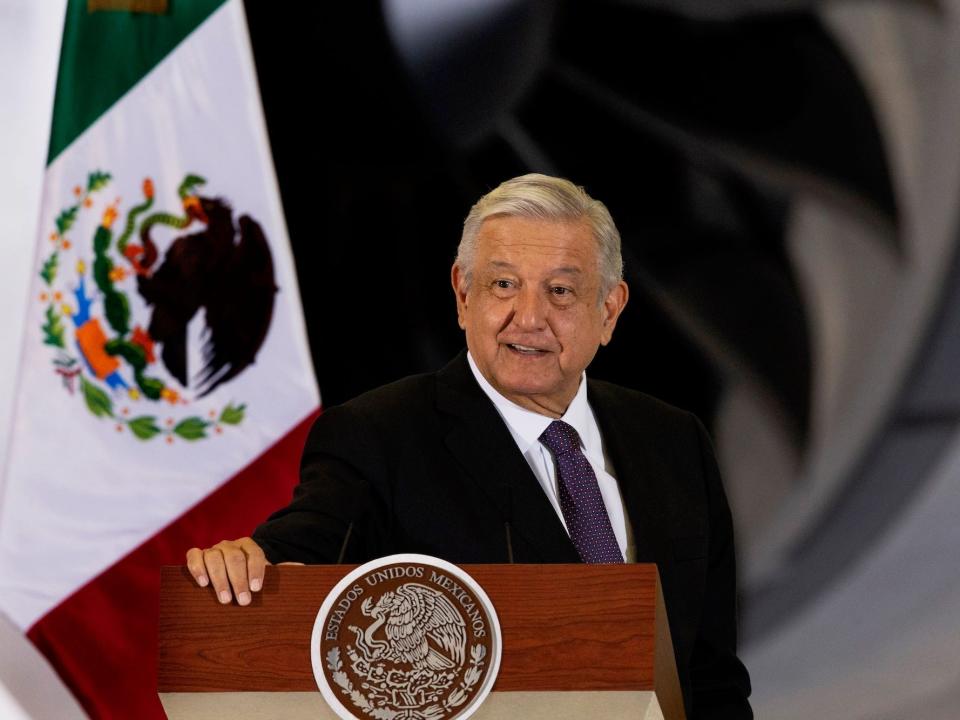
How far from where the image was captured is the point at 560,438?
202 cm

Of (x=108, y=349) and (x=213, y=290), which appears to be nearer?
(x=108, y=349)

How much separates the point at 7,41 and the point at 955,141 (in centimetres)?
308

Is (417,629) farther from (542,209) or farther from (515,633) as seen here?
(542,209)

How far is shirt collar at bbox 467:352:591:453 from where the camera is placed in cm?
203

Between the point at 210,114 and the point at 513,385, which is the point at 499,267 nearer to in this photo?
the point at 513,385

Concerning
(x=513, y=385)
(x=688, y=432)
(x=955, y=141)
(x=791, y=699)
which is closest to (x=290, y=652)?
(x=513, y=385)

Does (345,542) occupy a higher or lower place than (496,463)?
lower

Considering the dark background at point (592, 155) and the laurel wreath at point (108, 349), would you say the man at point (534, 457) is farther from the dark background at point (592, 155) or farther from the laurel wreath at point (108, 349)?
the dark background at point (592, 155)

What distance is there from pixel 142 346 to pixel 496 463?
260cm

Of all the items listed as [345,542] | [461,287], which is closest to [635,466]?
[461,287]

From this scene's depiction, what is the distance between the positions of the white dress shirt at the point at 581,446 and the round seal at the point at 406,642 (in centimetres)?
52

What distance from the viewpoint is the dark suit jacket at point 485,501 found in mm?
1851

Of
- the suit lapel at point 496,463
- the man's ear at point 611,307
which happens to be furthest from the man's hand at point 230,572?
the man's ear at point 611,307

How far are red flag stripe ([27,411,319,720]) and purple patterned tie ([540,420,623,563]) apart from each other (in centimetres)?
206
